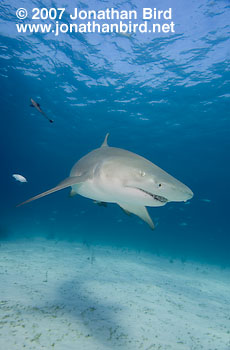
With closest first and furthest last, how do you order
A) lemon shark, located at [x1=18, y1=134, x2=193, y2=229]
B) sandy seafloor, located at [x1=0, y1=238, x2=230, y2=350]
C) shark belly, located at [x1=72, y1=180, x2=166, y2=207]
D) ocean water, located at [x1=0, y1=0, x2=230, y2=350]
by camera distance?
lemon shark, located at [x1=18, y1=134, x2=193, y2=229] → shark belly, located at [x1=72, y1=180, x2=166, y2=207] → sandy seafloor, located at [x1=0, y1=238, x2=230, y2=350] → ocean water, located at [x1=0, y1=0, x2=230, y2=350]

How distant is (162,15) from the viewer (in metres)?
13.9

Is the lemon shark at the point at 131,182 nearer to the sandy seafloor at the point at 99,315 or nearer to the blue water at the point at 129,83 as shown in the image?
the sandy seafloor at the point at 99,315

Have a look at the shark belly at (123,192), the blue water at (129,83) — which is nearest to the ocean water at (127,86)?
the blue water at (129,83)

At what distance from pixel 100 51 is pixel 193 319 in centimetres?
1796

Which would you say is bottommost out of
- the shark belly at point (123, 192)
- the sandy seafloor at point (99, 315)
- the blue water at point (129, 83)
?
the sandy seafloor at point (99, 315)

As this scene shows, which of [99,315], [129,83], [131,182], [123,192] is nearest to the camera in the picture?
[131,182]

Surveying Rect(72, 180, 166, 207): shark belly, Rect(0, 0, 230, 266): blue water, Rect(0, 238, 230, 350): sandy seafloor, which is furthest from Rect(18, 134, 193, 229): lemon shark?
Rect(0, 0, 230, 266): blue water

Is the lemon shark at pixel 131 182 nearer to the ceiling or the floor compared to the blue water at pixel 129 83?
nearer to the floor

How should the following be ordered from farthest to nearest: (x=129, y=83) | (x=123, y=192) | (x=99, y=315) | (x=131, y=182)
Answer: (x=129, y=83) < (x=99, y=315) < (x=123, y=192) < (x=131, y=182)

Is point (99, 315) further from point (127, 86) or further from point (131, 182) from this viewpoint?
point (127, 86)

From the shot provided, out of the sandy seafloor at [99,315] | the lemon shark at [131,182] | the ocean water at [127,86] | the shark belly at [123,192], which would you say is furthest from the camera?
the ocean water at [127,86]

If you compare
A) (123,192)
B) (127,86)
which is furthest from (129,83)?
(123,192)

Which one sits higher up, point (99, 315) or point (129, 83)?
point (129, 83)

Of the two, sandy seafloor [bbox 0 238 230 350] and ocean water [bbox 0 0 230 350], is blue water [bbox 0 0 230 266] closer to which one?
ocean water [bbox 0 0 230 350]
